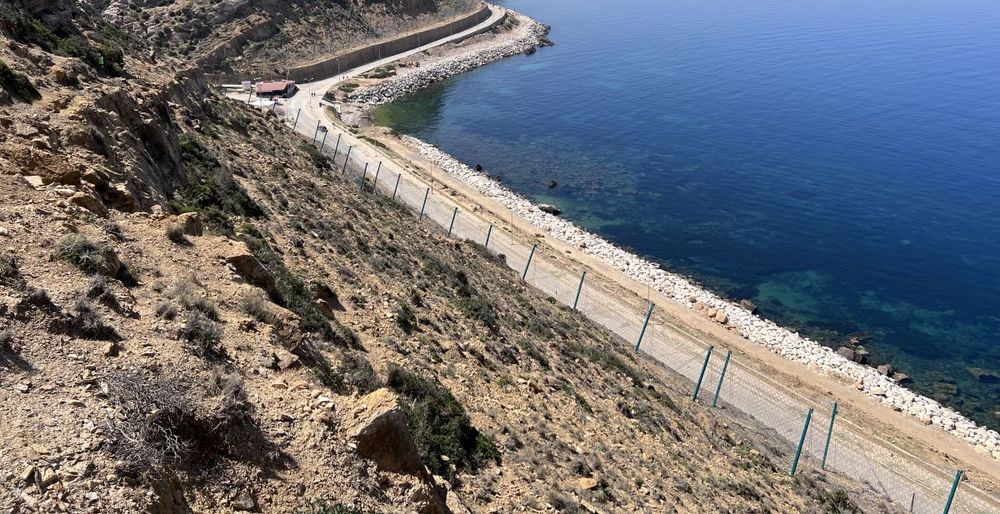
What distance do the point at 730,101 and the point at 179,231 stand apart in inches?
3151

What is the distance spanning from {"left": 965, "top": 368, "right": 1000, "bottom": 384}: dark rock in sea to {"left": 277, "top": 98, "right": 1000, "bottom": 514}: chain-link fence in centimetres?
1209

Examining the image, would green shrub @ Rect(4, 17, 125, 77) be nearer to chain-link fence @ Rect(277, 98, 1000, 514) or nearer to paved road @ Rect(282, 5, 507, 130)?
chain-link fence @ Rect(277, 98, 1000, 514)

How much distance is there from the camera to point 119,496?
6641mm

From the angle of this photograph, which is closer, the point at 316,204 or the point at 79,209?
the point at 79,209

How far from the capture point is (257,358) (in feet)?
34.4

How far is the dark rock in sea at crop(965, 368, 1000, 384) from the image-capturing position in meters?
35.0

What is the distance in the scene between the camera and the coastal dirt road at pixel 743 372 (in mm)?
25188

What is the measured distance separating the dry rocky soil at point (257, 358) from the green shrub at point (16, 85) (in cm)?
9

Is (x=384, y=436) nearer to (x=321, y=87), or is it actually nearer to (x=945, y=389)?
(x=945, y=389)

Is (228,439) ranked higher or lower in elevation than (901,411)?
higher

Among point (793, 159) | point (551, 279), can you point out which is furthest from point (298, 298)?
point (793, 159)

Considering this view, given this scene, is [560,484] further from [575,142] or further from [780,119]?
[780,119]

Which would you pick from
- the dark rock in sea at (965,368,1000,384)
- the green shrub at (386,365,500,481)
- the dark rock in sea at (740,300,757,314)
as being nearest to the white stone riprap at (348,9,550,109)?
the dark rock in sea at (740,300,757,314)

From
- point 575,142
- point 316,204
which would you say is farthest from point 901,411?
point 575,142
